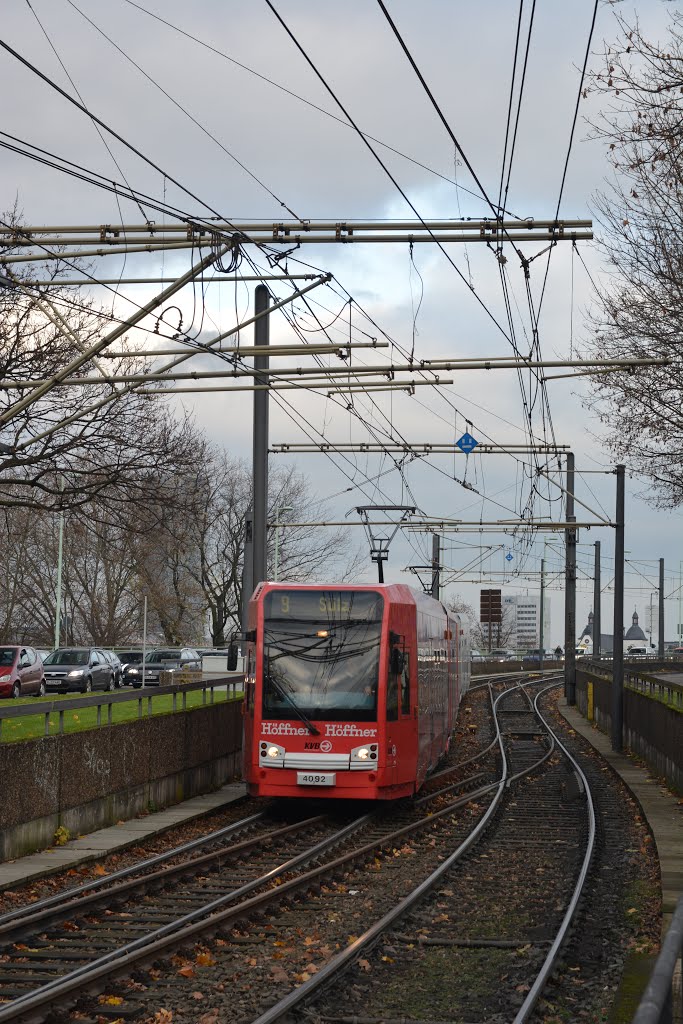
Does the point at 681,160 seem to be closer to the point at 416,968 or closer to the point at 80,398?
the point at 416,968

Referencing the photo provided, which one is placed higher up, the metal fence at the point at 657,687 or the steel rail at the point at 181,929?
the metal fence at the point at 657,687

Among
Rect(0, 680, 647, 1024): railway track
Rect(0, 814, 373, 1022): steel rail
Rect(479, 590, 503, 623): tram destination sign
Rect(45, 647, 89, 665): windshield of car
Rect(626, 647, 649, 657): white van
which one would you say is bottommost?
Rect(0, 680, 647, 1024): railway track

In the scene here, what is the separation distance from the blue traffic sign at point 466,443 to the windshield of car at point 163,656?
28.0 meters

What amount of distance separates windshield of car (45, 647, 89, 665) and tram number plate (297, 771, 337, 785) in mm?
27643

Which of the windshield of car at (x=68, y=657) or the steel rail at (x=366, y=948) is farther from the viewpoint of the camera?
the windshield of car at (x=68, y=657)

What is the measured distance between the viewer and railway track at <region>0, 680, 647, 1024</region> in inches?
342

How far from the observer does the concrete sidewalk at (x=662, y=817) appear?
41.9ft

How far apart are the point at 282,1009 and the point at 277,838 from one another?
327 inches

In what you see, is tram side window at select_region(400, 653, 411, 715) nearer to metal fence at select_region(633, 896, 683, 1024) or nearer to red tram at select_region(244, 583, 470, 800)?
red tram at select_region(244, 583, 470, 800)

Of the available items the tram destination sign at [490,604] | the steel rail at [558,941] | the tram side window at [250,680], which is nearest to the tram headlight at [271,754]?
the tram side window at [250,680]

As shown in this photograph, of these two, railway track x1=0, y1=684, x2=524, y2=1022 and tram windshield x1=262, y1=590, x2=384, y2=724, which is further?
tram windshield x1=262, y1=590, x2=384, y2=724

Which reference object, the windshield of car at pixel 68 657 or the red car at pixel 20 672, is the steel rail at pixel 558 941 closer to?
the red car at pixel 20 672

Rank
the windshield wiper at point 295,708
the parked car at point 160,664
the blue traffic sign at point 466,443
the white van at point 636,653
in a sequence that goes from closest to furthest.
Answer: the windshield wiper at point 295,708, the blue traffic sign at point 466,443, the parked car at point 160,664, the white van at point 636,653

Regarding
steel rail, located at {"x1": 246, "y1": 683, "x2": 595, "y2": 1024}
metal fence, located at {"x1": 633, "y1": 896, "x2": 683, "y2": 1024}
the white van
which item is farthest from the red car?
the white van
